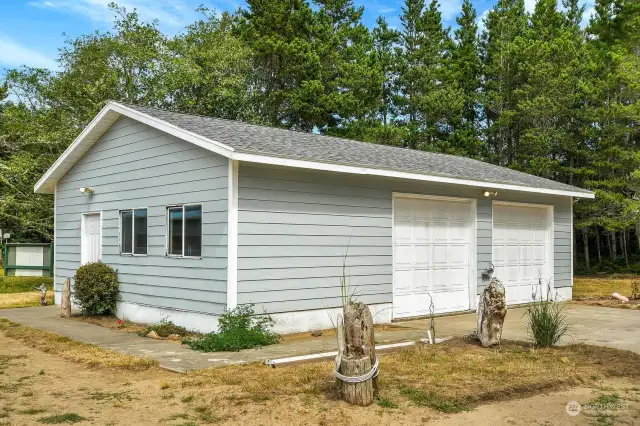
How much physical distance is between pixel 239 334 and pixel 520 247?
27.3 feet

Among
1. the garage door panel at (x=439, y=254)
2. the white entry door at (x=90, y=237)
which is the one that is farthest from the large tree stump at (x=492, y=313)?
the white entry door at (x=90, y=237)

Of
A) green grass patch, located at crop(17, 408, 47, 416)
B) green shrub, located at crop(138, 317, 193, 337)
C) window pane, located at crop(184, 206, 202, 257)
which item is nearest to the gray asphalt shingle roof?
window pane, located at crop(184, 206, 202, 257)

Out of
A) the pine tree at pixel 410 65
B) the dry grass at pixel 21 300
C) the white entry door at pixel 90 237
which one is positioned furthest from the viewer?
the pine tree at pixel 410 65

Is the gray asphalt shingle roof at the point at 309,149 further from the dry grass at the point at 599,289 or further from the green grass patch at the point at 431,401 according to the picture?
the green grass patch at the point at 431,401

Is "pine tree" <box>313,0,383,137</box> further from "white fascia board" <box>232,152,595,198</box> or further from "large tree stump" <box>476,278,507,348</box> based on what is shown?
"large tree stump" <box>476,278,507,348</box>

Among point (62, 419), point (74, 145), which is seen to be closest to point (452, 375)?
point (62, 419)

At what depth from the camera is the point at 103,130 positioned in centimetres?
1249

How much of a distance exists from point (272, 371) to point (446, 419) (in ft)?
7.63

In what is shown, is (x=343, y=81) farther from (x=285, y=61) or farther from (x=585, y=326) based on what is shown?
(x=585, y=326)

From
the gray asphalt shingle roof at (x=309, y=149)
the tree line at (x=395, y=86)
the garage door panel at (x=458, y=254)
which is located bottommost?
the garage door panel at (x=458, y=254)

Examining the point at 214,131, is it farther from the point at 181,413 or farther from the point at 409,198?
the point at 181,413

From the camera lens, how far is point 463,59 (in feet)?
107

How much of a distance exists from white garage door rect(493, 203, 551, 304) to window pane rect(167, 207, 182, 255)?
7.13m

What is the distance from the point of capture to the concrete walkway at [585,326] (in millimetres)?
9031
